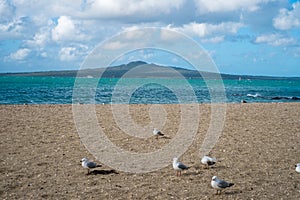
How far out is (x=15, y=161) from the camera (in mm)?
10883

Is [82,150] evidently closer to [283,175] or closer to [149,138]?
[149,138]

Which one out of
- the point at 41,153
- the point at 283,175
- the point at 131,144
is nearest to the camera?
the point at 283,175

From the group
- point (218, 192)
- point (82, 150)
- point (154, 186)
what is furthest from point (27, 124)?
point (218, 192)

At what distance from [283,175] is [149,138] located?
21.5 ft

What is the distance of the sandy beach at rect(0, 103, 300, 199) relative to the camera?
8.42 m

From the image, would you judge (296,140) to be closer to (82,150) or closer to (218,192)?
(218,192)

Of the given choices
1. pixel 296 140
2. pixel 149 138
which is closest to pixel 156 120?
pixel 149 138

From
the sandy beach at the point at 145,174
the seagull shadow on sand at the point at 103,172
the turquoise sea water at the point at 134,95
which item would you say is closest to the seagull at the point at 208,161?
the sandy beach at the point at 145,174

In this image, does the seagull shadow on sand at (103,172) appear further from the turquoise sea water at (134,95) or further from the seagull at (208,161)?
the turquoise sea water at (134,95)

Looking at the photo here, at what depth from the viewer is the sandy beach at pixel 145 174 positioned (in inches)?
332

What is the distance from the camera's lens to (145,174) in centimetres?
998

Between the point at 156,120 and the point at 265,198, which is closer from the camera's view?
the point at 265,198

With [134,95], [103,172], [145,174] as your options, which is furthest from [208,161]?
[134,95]

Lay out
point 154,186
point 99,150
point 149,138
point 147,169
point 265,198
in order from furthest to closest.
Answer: point 149,138
point 99,150
point 147,169
point 154,186
point 265,198
